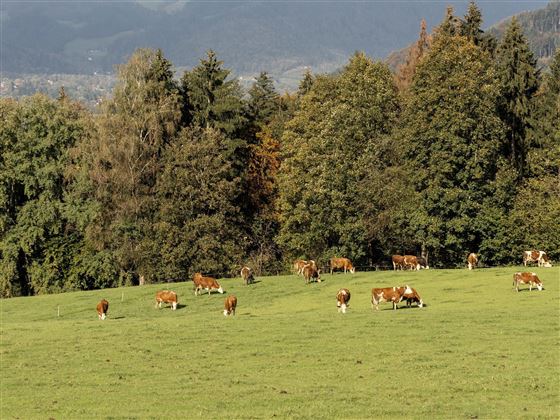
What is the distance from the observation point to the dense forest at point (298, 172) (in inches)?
2430

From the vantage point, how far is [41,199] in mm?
72000

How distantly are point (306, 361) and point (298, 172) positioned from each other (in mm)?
41323

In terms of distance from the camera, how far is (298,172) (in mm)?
69500

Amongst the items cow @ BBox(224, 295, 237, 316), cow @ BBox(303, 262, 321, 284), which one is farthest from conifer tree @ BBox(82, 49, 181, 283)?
cow @ BBox(224, 295, 237, 316)

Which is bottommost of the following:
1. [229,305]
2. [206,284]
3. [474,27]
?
[229,305]

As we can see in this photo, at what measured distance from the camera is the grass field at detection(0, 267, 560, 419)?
910 inches

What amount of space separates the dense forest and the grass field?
51.7ft

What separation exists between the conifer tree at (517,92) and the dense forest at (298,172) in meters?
0.16

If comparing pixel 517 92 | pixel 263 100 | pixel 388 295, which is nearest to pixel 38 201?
pixel 263 100

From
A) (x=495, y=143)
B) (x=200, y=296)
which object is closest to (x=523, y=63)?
(x=495, y=143)

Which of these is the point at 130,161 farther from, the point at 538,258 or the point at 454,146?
the point at 538,258

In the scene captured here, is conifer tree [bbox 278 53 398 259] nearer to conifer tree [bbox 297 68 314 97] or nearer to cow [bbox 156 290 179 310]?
conifer tree [bbox 297 68 314 97]

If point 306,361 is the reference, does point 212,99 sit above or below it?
above

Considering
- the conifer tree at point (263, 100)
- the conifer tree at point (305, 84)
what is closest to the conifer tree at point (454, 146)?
the conifer tree at point (263, 100)
